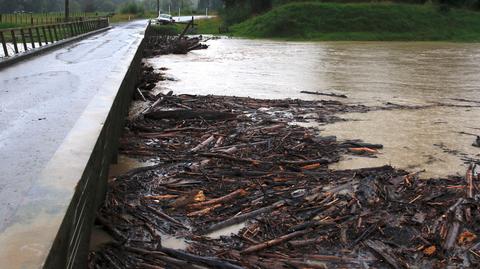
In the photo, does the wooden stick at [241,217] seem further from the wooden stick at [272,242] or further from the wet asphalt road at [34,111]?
the wet asphalt road at [34,111]

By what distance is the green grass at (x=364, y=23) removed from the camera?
54.1 meters

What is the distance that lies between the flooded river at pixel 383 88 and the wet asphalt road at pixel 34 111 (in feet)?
12.5

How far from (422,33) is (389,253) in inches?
2144

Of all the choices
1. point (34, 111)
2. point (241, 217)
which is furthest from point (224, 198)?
point (34, 111)

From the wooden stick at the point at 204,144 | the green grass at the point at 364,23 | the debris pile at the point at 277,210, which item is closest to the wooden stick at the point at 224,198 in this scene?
the debris pile at the point at 277,210

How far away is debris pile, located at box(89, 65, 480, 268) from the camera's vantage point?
4.84 metres

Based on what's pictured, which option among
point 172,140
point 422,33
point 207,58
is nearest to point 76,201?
point 172,140

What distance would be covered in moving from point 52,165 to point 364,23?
181 ft

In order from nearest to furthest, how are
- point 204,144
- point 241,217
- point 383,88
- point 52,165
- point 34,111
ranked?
point 52,165 → point 241,217 → point 204,144 → point 34,111 → point 383,88

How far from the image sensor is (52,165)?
14.6 feet

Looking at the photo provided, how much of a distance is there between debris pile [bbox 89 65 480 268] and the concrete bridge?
0.59 meters

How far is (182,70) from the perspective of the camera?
77.3ft

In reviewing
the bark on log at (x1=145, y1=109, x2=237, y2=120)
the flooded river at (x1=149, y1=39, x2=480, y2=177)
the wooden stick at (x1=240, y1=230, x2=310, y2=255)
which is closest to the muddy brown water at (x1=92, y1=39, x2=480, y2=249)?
the flooded river at (x1=149, y1=39, x2=480, y2=177)

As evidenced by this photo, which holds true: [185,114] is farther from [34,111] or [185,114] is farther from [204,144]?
[34,111]
